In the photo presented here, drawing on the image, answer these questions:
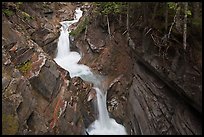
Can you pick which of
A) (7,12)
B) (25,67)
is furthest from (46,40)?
(25,67)

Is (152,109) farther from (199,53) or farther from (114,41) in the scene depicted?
(114,41)

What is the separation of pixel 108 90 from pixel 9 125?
728cm

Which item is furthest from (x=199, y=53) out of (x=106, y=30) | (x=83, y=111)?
(x=106, y=30)

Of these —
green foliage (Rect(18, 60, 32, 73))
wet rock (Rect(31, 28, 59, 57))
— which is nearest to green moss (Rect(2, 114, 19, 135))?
green foliage (Rect(18, 60, 32, 73))

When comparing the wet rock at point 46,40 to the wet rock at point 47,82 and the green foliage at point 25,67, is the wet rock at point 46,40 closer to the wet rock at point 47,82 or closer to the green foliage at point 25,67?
the green foliage at point 25,67

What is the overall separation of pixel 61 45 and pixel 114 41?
17.6 ft

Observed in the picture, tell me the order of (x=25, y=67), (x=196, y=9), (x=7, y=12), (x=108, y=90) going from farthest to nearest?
1. (x=108, y=90)
2. (x=7, y=12)
3. (x=25, y=67)
4. (x=196, y=9)

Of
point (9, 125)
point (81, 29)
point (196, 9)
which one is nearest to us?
point (9, 125)

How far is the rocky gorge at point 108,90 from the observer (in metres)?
11.1

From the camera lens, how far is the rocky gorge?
36.3 feet

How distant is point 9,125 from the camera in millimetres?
10305

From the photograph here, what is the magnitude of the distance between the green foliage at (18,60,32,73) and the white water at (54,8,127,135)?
163 inches

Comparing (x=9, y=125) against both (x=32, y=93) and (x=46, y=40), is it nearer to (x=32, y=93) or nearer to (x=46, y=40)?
(x=32, y=93)

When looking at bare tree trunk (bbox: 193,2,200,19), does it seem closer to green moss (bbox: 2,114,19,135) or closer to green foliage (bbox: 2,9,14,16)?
green moss (bbox: 2,114,19,135)
